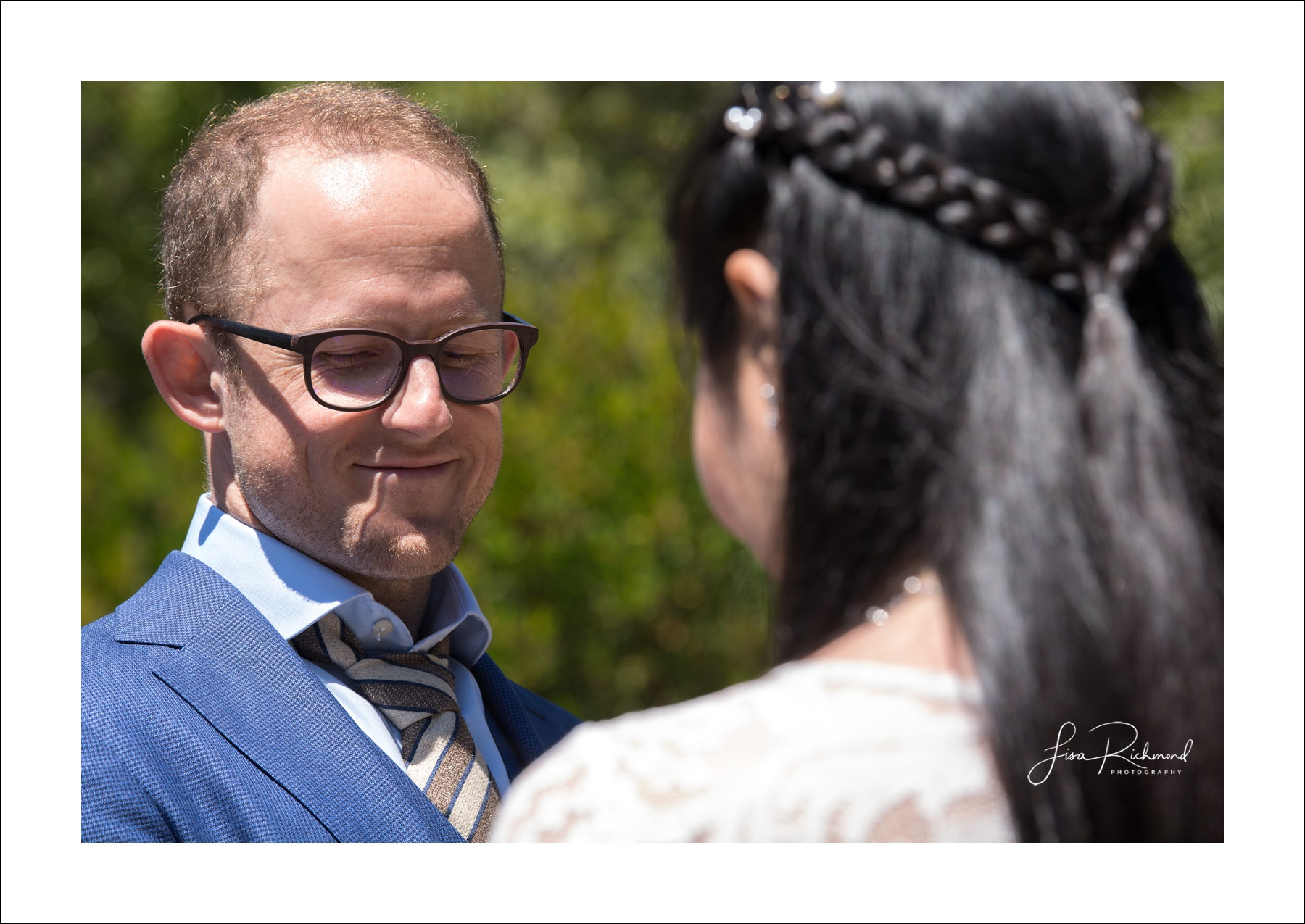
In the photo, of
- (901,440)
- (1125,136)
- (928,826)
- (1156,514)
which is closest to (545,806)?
(928,826)

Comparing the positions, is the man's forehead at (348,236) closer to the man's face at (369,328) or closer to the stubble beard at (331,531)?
the man's face at (369,328)

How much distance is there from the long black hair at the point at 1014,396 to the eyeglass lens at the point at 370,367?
27.6 inches

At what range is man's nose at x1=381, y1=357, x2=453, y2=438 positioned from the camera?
1795 mm

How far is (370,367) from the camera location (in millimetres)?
1800

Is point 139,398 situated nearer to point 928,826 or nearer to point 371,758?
point 371,758

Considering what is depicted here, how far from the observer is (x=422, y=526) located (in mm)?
1863

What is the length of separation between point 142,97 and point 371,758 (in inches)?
111

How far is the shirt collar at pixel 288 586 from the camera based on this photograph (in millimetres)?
1804

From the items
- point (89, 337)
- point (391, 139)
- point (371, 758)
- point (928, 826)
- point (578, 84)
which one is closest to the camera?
point (928, 826)

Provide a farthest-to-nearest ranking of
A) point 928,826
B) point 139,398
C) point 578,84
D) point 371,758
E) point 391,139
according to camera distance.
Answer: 1. point 578,84
2. point 139,398
3. point 391,139
4. point 371,758
5. point 928,826
